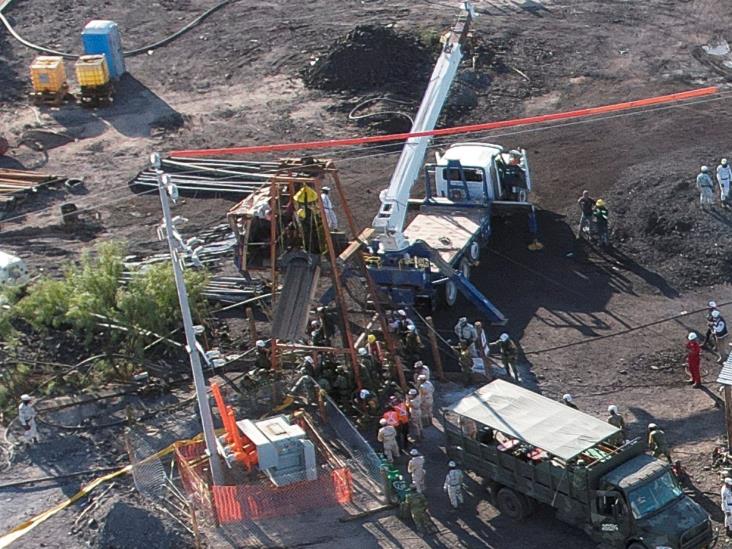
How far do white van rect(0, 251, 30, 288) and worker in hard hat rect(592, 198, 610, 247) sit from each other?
15443 millimetres

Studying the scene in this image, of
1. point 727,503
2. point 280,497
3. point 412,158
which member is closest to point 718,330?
point 727,503

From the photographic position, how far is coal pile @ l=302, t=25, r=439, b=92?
48.6m

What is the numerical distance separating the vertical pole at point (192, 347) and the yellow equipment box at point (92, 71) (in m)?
25.2

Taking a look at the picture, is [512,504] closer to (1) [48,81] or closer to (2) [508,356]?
(2) [508,356]

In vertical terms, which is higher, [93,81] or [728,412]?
[728,412]

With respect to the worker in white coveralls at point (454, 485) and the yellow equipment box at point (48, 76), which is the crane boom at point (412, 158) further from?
the yellow equipment box at point (48, 76)

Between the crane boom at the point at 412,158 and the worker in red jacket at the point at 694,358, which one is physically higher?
the crane boom at the point at 412,158

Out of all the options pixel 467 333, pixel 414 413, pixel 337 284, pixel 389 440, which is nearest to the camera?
pixel 389 440

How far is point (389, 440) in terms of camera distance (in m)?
27.9

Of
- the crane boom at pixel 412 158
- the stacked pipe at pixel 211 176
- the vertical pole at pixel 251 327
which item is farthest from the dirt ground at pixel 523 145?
the vertical pole at pixel 251 327

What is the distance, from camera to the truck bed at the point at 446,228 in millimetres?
35219

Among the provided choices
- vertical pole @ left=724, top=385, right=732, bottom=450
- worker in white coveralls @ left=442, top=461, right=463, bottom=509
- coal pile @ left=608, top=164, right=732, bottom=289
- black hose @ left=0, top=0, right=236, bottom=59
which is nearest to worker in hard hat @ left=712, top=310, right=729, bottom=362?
coal pile @ left=608, top=164, right=732, bottom=289

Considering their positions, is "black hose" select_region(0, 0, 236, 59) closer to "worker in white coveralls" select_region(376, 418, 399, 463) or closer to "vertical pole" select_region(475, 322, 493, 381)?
"vertical pole" select_region(475, 322, 493, 381)

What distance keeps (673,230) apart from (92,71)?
22.9 m
